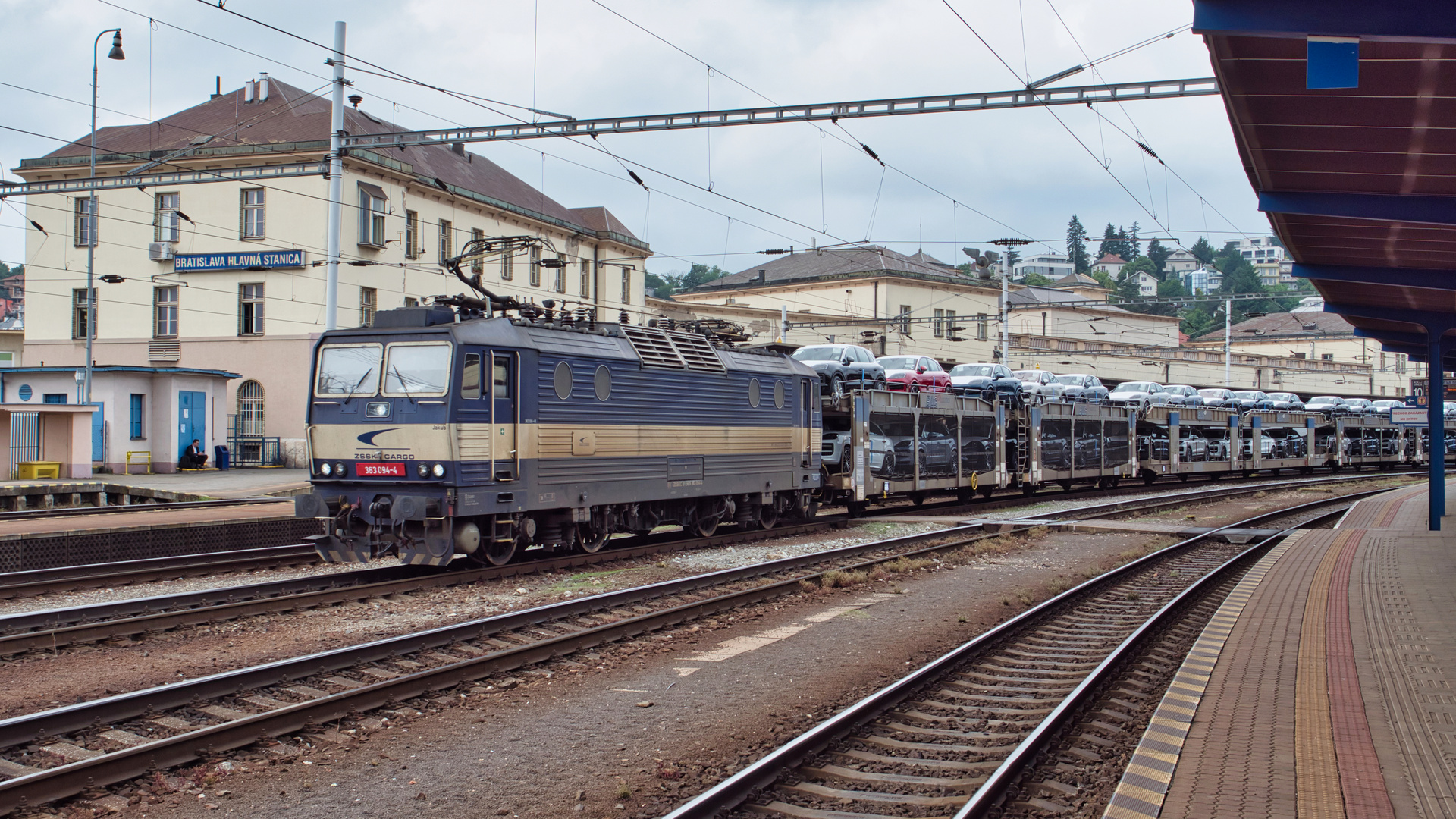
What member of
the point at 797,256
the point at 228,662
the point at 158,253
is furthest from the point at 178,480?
the point at 797,256

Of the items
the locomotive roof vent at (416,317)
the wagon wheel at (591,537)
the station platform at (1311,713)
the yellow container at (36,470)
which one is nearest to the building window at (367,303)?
the yellow container at (36,470)

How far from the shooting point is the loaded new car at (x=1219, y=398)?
45562 millimetres

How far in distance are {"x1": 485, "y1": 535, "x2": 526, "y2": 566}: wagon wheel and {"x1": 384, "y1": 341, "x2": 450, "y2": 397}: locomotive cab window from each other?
2258mm

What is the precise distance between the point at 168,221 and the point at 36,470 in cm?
1360

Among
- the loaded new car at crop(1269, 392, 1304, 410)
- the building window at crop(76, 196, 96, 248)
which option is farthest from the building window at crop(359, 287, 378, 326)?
the loaded new car at crop(1269, 392, 1304, 410)

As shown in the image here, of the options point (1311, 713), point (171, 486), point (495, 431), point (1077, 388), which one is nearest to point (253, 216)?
point (171, 486)

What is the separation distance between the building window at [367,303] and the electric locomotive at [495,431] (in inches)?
862

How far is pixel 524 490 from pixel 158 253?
29.4 meters

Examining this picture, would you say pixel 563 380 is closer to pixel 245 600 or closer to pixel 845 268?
pixel 245 600

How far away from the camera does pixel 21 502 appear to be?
24.4 metres

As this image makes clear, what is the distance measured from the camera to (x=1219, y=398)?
47.7m

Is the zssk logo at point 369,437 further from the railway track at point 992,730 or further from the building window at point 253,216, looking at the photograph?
the building window at point 253,216

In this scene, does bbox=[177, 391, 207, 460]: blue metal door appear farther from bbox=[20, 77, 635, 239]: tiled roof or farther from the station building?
bbox=[20, 77, 635, 239]: tiled roof

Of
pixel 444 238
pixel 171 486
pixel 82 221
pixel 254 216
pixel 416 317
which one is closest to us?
pixel 416 317
